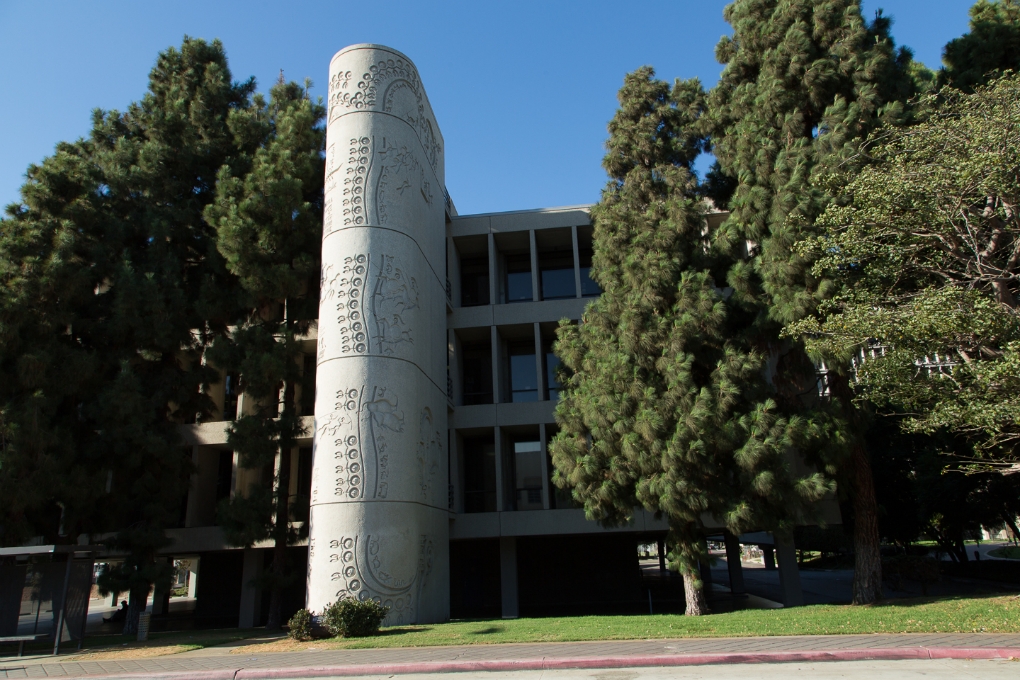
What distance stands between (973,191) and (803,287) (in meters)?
3.62

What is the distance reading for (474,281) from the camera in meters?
27.0

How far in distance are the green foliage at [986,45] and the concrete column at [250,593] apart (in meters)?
24.3

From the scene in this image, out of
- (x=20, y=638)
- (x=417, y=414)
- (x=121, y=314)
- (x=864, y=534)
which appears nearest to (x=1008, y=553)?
(x=864, y=534)

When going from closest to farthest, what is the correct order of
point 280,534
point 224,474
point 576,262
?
1. point 280,534
2. point 576,262
3. point 224,474

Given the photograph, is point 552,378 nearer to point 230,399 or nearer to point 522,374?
point 522,374

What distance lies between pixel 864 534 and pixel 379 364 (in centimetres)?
1264

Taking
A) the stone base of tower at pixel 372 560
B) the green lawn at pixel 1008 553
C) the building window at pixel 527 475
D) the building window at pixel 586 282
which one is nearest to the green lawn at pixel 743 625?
the stone base of tower at pixel 372 560

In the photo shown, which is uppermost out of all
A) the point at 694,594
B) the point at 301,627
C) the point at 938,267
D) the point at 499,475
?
the point at 938,267

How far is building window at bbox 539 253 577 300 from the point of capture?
1038 inches

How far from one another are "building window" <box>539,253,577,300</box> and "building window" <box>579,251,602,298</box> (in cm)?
49

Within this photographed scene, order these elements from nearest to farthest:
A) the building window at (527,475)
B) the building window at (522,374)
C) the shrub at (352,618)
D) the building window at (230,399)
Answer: the shrub at (352,618) → the building window at (230,399) → the building window at (527,475) → the building window at (522,374)

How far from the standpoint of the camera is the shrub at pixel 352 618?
13.7m

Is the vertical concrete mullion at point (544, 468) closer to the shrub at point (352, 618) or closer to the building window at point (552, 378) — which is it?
the building window at point (552, 378)

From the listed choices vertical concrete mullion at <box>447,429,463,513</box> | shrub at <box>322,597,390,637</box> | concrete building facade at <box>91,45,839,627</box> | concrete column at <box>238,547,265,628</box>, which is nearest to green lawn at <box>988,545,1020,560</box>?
concrete building facade at <box>91,45,839,627</box>
